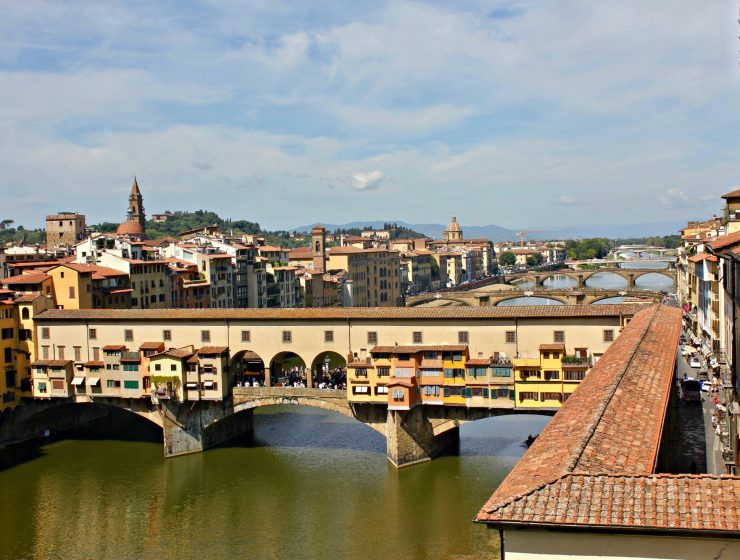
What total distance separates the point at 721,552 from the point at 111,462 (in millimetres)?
30922

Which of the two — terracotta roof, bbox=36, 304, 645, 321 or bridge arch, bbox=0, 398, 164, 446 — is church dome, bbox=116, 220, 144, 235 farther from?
terracotta roof, bbox=36, 304, 645, 321

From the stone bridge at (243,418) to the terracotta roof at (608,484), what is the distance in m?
18.2

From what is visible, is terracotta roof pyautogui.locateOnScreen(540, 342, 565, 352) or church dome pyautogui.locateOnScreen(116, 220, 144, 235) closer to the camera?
terracotta roof pyautogui.locateOnScreen(540, 342, 565, 352)

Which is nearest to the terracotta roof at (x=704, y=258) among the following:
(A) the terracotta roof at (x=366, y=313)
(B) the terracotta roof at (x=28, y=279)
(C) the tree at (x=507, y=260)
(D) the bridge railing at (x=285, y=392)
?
(A) the terracotta roof at (x=366, y=313)

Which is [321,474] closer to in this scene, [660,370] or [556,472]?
[660,370]

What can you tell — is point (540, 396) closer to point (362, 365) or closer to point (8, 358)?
point (362, 365)

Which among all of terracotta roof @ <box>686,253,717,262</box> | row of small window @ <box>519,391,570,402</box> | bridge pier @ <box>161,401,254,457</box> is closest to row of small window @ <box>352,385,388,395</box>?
row of small window @ <box>519,391,570,402</box>

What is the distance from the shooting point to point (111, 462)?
34.6m

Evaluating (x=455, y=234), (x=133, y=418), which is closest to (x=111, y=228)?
(x=455, y=234)

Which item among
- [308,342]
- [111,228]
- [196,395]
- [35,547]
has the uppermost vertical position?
[111,228]

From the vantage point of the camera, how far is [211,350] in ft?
114

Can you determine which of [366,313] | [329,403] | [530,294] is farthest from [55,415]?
[530,294]

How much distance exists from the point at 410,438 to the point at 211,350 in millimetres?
9704

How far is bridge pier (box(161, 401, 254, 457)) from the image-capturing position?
34.6 metres
